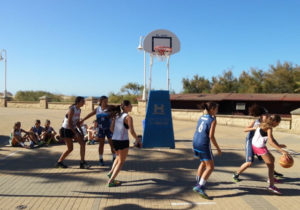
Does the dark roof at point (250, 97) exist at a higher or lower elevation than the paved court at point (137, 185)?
Answer: higher

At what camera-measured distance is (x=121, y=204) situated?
3.85 metres

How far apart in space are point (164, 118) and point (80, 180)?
11.7 feet

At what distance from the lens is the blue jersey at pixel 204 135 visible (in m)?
4.14

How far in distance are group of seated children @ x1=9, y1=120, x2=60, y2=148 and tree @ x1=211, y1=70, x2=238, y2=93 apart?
1317 inches

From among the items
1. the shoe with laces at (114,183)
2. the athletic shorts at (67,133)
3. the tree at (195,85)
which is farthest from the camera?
the tree at (195,85)

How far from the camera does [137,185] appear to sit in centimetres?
471

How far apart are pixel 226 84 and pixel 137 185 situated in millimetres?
38849

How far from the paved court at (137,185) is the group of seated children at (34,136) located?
0.80 m

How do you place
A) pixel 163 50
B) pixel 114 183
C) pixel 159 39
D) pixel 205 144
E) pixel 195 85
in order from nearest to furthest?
pixel 205 144 → pixel 114 183 → pixel 159 39 → pixel 163 50 → pixel 195 85

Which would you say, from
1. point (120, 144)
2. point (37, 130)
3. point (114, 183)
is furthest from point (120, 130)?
point (37, 130)

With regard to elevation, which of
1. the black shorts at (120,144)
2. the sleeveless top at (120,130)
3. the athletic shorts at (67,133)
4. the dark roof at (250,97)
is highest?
the dark roof at (250,97)

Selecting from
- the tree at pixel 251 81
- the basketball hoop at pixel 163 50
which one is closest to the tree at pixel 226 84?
the tree at pixel 251 81

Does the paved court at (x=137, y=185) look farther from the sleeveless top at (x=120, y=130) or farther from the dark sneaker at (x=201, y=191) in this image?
the sleeveless top at (x=120, y=130)

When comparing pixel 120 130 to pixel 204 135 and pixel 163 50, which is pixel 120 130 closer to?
pixel 204 135
